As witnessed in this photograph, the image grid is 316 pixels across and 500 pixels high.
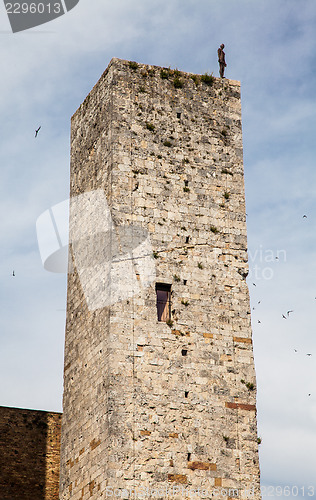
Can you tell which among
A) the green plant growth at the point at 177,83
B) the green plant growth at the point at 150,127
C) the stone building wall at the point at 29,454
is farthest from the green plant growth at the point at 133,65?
the stone building wall at the point at 29,454

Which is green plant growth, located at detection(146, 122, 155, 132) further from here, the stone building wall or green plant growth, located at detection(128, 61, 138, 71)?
the stone building wall

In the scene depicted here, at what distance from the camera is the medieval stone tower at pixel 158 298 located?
1838 cm

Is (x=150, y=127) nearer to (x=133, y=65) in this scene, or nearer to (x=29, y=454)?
(x=133, y=65)

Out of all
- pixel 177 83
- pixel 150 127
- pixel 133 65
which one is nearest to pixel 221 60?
pixel 177 83

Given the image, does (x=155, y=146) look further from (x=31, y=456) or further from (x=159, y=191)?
(x=31, y=456)

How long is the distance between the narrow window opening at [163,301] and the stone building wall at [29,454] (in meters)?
4.89

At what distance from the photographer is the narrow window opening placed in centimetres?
1936

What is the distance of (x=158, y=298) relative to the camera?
19453mm

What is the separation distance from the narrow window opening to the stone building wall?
4885 millimetres

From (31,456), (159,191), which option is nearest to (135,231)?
(159,191)

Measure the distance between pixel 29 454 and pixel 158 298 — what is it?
5411 millimetres

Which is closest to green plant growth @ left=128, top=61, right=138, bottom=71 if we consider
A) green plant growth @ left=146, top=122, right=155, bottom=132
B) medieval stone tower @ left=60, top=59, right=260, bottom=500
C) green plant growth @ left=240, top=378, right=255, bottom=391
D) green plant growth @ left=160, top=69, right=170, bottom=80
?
medieval stone tower @ left=60, top=59, right=260, bottom=500

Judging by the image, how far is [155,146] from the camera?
2058 cm

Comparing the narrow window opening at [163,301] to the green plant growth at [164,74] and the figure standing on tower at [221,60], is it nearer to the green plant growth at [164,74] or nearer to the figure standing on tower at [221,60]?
the green plant growth at [164,74]
